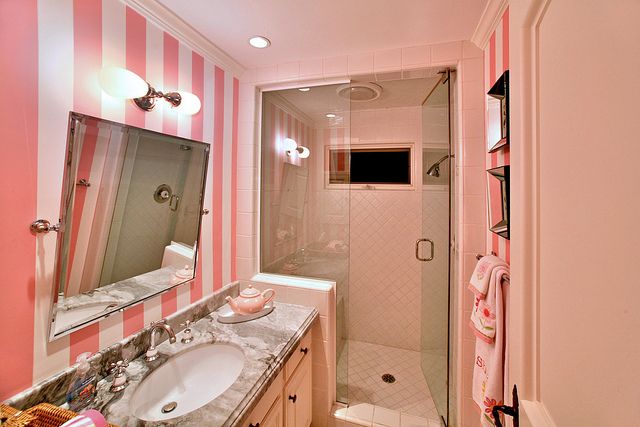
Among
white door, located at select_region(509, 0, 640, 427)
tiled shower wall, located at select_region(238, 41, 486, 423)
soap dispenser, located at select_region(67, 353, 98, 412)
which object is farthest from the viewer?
tiled shower wall, located at select_region(238, 41, 486, 423)

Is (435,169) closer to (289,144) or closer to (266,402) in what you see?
(289,144)

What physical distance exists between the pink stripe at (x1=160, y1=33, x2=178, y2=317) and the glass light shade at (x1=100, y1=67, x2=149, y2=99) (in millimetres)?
205

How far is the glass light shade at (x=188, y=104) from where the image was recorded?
52.8 inches

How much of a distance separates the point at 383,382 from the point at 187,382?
163 cm

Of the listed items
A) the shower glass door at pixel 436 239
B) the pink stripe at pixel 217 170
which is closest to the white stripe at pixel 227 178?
the pink stripe at pixel 217 170

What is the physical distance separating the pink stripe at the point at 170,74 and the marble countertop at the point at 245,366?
108 cm

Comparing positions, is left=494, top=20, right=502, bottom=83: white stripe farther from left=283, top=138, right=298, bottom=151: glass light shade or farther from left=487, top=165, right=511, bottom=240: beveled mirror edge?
left=283, top=138, right=298, bottom=151: glass light shade

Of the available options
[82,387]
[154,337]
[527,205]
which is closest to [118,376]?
[82,387]

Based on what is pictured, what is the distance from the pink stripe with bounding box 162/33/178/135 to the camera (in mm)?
1293

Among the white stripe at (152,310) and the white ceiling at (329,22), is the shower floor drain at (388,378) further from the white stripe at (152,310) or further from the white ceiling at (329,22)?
the white ceiling at (329,22)

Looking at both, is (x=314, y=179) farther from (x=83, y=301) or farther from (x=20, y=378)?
(x=20, y=378)

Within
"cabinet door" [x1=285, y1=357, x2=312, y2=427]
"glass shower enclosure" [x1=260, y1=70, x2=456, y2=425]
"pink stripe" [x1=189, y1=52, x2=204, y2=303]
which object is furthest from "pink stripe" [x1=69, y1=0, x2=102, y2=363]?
"glass shower enclosure" [x1=260, y1=70, x2=456, y2=425]

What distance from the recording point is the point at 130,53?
1130 mm

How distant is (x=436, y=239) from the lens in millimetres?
2012
